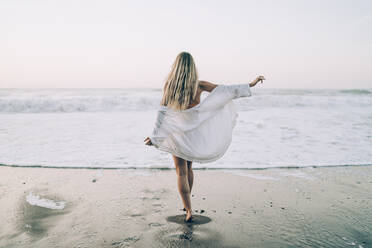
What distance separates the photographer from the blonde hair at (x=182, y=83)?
296 cm

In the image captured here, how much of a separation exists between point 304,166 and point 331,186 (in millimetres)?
1232

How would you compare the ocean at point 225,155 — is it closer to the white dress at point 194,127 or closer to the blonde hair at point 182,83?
the white dress at point 194,127

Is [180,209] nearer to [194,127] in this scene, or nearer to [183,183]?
[183,183]

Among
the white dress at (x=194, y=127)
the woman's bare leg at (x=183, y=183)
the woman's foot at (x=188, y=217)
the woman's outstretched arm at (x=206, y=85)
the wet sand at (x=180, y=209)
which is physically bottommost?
the wet sand at (x=180, y=209)

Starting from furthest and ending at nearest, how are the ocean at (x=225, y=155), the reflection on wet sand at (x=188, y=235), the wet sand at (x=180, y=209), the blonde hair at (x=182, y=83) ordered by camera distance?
the ocean at (x=225, y=155) < the blonde hair at (x=182, y=83) < the wet sand at (x=180, y=209) < the reflection on wet sand at (x=188, y=235)

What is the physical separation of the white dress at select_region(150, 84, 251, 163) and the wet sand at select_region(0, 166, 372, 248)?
2.47 feet

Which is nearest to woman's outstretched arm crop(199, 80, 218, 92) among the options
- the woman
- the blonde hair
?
the woman

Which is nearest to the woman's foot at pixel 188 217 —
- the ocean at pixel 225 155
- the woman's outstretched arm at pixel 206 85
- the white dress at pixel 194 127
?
the white dress at pixel 194 127

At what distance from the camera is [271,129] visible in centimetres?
976

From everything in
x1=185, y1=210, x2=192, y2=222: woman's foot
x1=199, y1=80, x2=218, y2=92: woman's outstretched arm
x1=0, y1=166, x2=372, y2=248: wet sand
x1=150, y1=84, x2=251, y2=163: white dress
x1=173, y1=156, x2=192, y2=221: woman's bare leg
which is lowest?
x1=0, y1=166, x2=372, y2=248: wet sand

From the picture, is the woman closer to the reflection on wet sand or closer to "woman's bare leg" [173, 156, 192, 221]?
"woman's bare leg" [173, 156, 192, 221]

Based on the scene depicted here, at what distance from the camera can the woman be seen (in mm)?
2982

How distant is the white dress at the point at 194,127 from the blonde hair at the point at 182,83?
0.33 ft

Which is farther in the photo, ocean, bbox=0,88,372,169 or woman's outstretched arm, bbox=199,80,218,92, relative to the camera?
ocean, bbox=0,88,372,169
